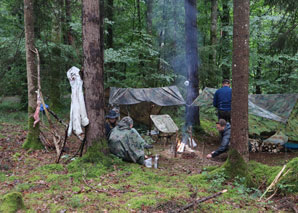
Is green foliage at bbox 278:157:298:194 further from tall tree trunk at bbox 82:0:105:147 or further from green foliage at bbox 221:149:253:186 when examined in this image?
tall tree trunk at bbox 82:0:105:147

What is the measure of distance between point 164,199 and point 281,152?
216 inches

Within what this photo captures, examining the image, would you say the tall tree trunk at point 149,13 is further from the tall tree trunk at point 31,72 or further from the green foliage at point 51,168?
the green foliage at point 51,168

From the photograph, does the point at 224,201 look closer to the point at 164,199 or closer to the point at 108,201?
the point at 164,199

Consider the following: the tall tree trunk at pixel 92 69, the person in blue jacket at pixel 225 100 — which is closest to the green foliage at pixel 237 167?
the tall tree trunk at pixel 92 69

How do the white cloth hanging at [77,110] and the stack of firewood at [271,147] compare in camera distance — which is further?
the stack of firewood at [271,147]

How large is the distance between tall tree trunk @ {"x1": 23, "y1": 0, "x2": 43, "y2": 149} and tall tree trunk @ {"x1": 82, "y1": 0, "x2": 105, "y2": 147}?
6.37 ft

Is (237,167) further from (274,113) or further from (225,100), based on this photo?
(274,113)

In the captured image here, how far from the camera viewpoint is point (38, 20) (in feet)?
24.1

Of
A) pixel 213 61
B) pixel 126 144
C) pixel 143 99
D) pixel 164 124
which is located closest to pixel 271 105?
pixel 164 124

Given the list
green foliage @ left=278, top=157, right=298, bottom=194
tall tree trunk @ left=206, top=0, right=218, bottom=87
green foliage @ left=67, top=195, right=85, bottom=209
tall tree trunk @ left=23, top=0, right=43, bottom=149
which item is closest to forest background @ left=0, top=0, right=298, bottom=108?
tall tree trunk @ left=206, top=0, right=218, bottom=87

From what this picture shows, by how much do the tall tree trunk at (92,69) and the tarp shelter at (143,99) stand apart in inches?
171

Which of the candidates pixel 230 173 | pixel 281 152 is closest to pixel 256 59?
pixel 281 152

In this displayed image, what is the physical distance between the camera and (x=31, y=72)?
6367 mm

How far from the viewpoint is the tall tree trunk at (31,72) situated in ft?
20.7
